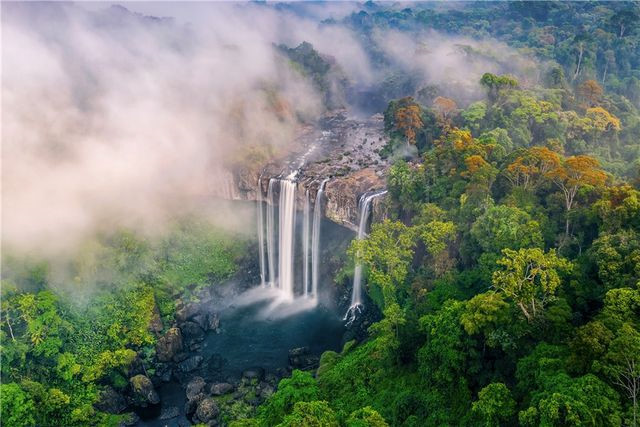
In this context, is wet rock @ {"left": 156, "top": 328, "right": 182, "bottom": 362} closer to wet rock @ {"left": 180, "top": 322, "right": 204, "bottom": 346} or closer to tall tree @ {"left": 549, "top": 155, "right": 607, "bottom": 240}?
wet rock @ {"left": 180, "top": 322, "right": 204, "bottom": 346}

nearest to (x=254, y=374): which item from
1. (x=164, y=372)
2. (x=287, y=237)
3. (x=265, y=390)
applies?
(x=265, y=390)

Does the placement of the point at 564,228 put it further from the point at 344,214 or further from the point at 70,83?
the point at 70,83

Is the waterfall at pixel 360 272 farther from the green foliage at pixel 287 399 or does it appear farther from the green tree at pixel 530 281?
the green tree at pixel 530 281

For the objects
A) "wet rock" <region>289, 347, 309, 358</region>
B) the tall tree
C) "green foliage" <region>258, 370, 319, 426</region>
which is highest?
the tall tree

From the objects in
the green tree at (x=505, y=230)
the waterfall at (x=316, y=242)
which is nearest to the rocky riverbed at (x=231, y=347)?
the waterfall at (x=316, y=242)

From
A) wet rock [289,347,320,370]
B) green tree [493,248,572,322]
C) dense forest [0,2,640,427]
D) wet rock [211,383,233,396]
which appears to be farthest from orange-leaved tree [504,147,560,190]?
wet rock [211,383,233,396]

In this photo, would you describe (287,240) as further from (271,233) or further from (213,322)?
(213,322)

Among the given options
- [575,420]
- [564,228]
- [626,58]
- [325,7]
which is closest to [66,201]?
[564,228]

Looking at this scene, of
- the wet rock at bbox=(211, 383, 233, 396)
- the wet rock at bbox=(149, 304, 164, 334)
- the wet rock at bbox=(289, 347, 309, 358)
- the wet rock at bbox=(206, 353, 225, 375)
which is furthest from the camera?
the wet rock at bbox=(149, 304, 164, 334)
